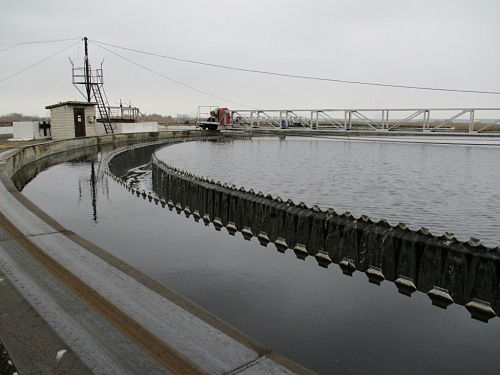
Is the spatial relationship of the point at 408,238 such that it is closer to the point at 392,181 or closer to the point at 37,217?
the point at 37,217

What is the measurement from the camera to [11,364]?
14.8 feet

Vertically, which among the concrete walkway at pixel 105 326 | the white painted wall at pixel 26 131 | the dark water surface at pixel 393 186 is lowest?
the dark water surface at pixel 393 186

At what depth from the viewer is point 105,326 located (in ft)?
17.7

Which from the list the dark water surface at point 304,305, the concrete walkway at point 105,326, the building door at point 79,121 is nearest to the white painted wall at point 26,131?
the building door at point 79,121

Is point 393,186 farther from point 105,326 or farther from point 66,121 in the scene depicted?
point 66,121

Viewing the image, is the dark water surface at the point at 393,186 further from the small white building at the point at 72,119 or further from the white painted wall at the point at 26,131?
the white painted wall at the point at 26,131

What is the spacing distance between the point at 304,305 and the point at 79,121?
4431 centimetres

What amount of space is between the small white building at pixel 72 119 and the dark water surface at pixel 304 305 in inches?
1384

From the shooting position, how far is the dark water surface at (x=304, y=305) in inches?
230

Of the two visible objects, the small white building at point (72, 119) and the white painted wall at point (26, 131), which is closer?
the small white building at point (72, 119)

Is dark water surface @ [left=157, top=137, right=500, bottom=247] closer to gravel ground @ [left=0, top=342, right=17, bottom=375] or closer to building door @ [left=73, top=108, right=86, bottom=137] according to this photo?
building door @ [left=73, top=108, right=86, bottom=137]

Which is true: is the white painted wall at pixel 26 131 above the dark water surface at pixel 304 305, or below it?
above

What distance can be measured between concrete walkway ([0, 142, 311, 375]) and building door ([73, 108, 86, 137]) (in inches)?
1608

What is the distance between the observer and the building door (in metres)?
44.8
